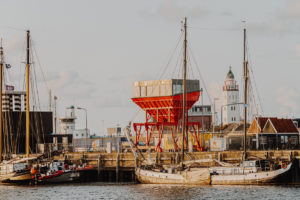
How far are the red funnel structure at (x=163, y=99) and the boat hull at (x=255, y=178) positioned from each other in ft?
89.2

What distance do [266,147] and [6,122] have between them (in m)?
39.7

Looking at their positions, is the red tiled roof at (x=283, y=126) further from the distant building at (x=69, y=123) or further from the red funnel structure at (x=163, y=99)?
the distant building at (x=69, y=123)

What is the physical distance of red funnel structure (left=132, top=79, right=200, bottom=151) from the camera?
99875 mm

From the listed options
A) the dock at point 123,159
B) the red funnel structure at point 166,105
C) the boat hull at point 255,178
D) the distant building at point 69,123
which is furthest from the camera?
the distant building at point 69,123

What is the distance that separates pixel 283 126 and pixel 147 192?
1455 inches

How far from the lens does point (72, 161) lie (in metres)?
89.6

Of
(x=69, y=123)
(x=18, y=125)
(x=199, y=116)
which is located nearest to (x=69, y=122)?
(x=69, y=123)

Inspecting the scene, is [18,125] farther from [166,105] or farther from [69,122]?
[69,122]

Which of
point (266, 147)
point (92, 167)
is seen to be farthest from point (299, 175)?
point (92, 167)

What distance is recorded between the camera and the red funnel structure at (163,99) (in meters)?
99.9

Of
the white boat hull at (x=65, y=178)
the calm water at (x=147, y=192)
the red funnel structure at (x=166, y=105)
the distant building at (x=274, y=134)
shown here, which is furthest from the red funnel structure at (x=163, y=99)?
the calm water at (x=147, y=192)

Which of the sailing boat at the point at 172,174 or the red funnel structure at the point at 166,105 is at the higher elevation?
the red funnel structure at the point at 166,105

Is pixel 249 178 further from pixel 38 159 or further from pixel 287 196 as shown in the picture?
pixel 38 159

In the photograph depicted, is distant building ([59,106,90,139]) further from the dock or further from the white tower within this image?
the dock
